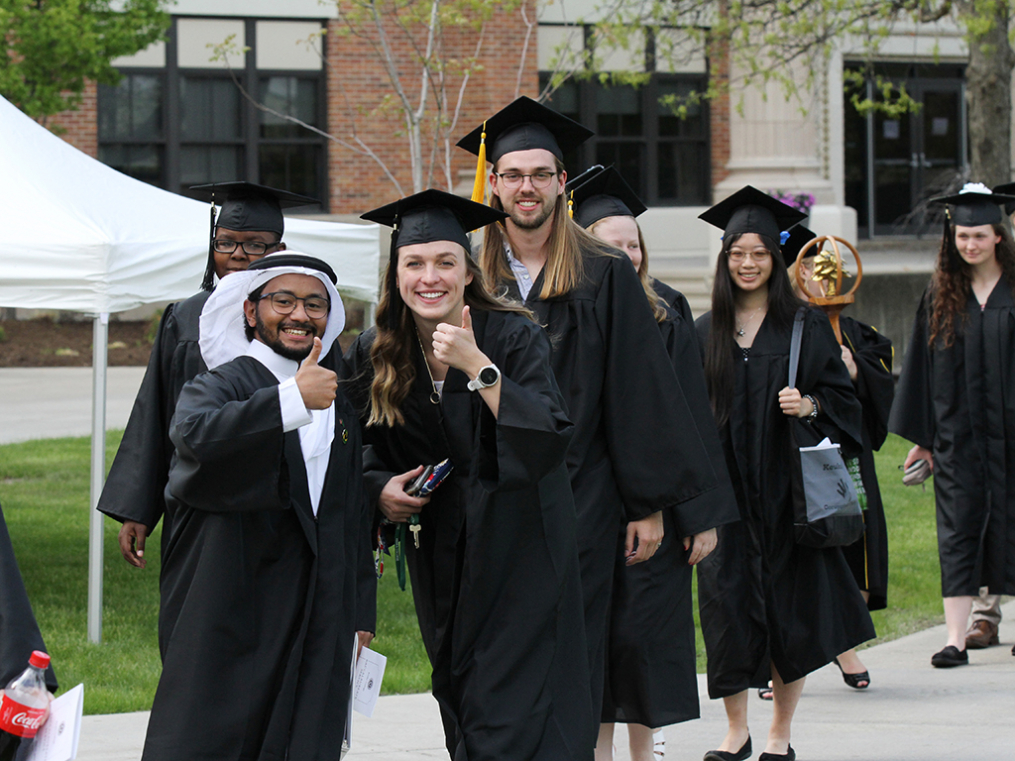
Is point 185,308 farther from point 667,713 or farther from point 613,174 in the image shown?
point 667,713

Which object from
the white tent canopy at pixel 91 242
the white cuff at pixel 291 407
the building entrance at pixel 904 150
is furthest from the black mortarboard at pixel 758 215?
the building entrance at pixel 904 150

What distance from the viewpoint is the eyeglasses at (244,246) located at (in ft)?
16.8

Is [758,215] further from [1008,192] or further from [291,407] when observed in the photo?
[291,407]

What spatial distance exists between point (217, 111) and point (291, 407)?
1765cm

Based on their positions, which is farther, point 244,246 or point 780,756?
point 244,246

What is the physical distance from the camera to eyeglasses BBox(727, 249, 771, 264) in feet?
16.5

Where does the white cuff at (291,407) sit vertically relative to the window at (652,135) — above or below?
below

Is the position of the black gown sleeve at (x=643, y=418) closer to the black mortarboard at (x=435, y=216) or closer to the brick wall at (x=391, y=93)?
the black mortarboard at (x=435, y=216)

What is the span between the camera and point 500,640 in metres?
3.37

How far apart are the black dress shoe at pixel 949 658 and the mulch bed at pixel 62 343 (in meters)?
13.5

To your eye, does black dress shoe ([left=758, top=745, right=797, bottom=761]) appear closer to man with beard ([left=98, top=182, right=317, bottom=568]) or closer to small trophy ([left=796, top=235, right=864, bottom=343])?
small trophy ([left=796, top=235, right=864, bottom=343])

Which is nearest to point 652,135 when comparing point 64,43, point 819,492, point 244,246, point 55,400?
point 64,43

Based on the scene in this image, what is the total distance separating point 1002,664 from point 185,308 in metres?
4.02

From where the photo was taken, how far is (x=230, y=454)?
3.07m
